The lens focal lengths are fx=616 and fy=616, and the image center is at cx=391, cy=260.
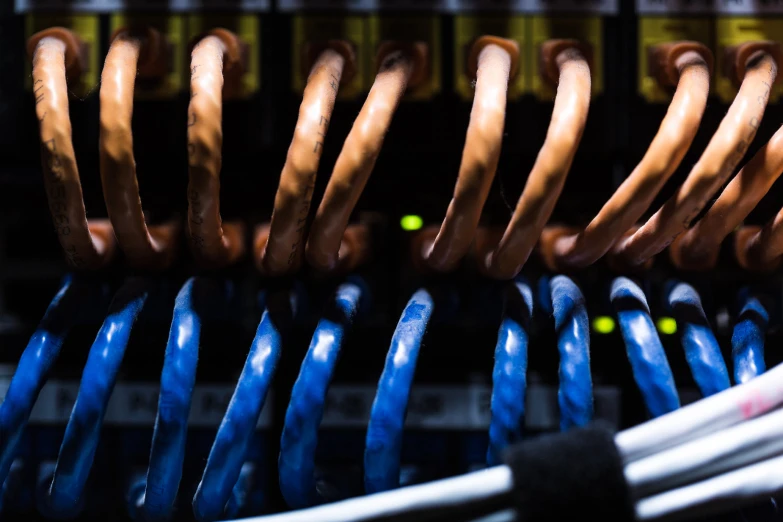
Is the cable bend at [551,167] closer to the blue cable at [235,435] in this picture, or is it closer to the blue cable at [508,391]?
the blue cable at [508,391]

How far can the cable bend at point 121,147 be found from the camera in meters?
0.41

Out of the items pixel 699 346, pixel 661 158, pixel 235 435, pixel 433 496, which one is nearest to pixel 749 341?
pixel 699 346

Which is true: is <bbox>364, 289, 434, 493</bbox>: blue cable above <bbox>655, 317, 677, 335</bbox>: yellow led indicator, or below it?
below

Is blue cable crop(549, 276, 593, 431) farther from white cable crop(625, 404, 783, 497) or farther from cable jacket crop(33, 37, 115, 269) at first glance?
cable jacket crop(33, 37, 115, 269)

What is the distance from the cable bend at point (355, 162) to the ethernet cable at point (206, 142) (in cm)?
7

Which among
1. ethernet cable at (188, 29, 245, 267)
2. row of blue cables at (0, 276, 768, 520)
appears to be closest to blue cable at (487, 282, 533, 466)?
row of blue cables at (0, 276, 768, 520)

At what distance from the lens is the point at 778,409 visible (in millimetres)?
401

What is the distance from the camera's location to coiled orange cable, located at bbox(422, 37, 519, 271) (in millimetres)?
410

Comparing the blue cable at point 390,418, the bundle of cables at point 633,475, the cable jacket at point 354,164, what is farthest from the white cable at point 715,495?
the cable jacket at point 354,164

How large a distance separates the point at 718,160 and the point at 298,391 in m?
0.32

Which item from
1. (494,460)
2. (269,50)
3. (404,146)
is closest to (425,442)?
(494,460)

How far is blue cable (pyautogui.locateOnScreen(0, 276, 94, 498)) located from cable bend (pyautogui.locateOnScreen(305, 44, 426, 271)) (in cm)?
20

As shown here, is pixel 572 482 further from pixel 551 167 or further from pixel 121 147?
pixel 121 147

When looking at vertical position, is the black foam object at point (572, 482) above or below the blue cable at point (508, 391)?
below
